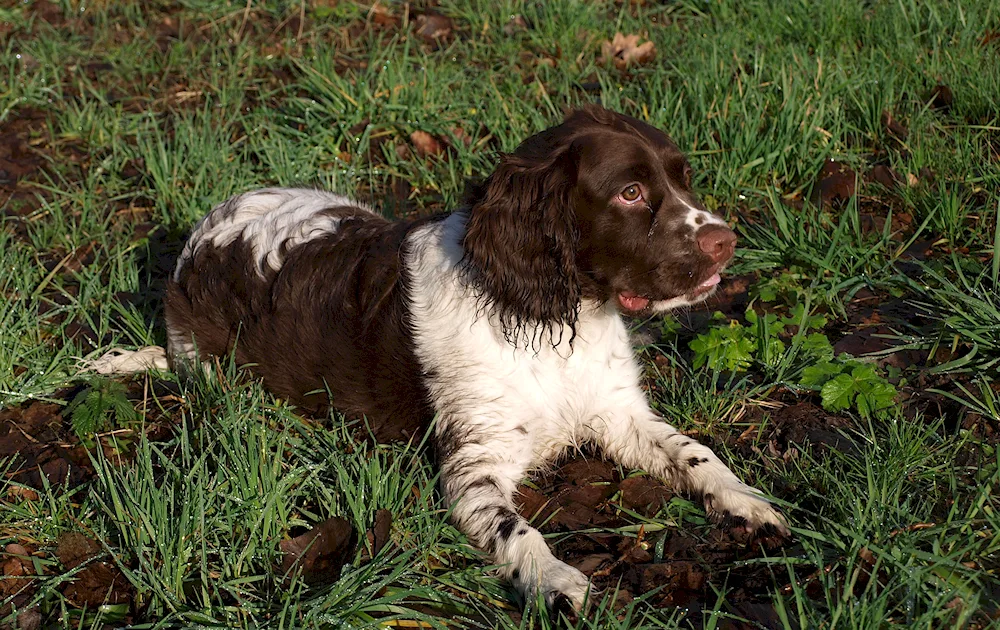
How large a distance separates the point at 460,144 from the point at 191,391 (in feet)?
6.34

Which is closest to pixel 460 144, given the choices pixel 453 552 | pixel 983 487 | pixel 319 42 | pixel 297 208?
pixel 297 208

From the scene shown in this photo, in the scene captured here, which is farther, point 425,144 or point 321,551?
point 425,144

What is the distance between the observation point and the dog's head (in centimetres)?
300

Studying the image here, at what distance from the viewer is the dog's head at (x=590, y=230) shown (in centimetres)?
300

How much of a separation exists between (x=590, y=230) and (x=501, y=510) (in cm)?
88

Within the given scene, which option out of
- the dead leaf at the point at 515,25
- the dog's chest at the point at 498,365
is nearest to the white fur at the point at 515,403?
the dog's chest at the point at 498,365

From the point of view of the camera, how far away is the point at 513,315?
3.14 m

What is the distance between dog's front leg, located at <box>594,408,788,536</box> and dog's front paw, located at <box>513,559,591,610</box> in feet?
1.70

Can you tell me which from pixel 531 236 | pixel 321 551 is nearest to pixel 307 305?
pixel 531 236

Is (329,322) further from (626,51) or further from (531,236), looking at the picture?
(626,51)

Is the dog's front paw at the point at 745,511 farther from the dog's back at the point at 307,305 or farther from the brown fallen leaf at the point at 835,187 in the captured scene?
the brown fallen leaf at the point at 835,187

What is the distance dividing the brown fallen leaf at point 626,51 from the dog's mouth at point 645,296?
2832 mm

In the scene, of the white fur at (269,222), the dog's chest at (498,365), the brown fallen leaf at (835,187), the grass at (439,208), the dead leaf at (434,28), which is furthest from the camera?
the dead leaf at (434,28)

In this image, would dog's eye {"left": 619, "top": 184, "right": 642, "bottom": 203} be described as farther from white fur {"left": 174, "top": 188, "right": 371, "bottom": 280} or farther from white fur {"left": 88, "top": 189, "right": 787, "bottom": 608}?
white fur {"left": 174, "top": 188, "right": 371, "bottom": 280}
